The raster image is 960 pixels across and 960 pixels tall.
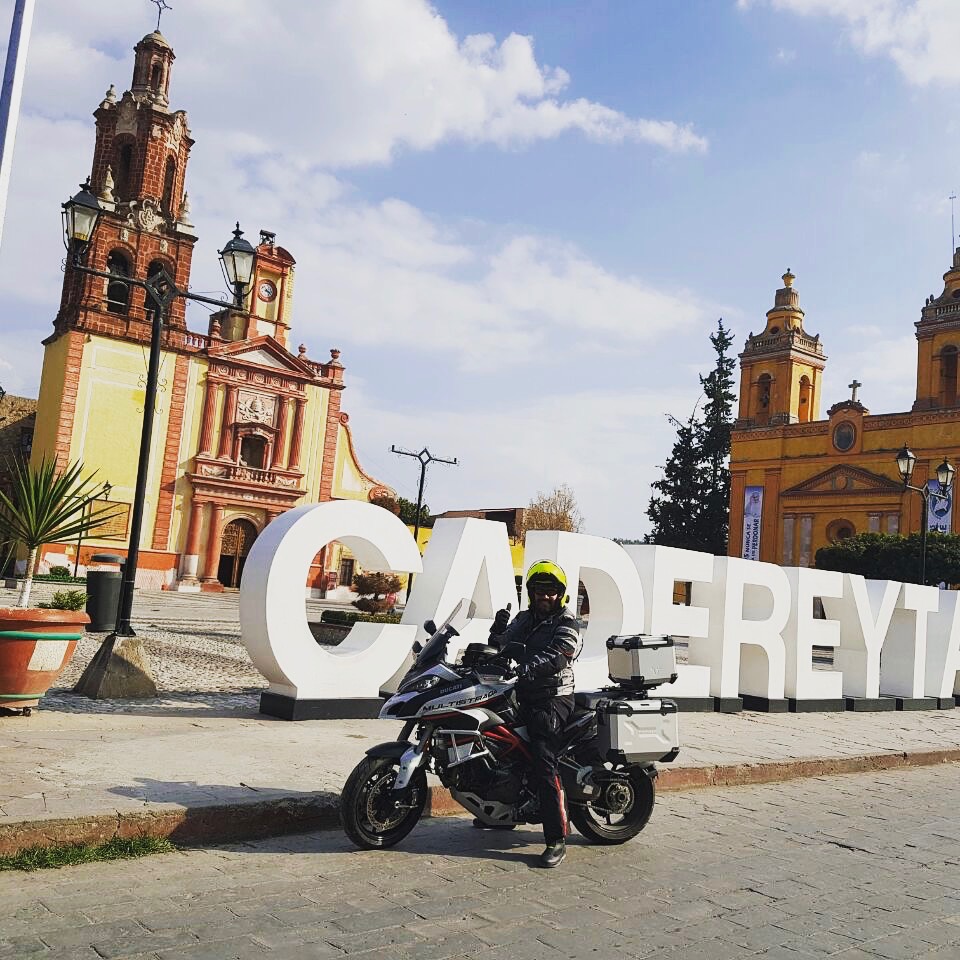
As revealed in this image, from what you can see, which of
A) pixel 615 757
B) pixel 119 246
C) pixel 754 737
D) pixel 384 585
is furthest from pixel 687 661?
pixel 119 246

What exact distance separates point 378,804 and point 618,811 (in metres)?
1.49

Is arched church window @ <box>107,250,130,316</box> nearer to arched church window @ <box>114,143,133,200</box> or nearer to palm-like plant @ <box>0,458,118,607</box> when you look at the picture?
arched church window @ <box>114,143,133,200</box>

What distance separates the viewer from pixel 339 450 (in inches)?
1781

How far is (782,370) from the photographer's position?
53.2 meters

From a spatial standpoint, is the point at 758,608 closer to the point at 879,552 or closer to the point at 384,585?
the point at 384,585

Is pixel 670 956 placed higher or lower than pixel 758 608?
lower

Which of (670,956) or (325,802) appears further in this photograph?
(325,802)

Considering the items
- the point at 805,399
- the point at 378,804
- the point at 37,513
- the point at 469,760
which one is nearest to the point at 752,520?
the point at 805,399

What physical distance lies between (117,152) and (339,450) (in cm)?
1617

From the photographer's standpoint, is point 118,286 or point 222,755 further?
point 118,286

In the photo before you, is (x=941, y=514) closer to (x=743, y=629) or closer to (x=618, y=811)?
(x=743, y=629)

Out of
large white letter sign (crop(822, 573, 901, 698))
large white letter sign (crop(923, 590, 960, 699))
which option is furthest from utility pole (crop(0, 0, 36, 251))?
large white letter sign (crop(923, 590, 960, 699))

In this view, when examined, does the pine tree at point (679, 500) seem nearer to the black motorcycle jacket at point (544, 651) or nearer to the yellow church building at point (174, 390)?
the yellow church building at point (174, 390)

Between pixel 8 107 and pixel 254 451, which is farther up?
pixel 254 451
